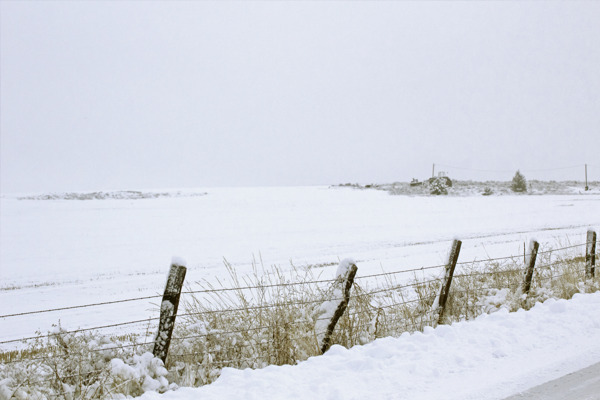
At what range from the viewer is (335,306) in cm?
602

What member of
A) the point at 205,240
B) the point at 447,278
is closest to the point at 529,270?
the point at 447,278

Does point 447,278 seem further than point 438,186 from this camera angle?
No

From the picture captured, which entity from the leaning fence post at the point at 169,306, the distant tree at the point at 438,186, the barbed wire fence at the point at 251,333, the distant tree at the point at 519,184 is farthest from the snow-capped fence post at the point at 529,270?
the distant tree at the point at 519,184

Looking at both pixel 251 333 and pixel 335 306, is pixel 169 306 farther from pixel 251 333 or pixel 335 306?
pixel 335 306

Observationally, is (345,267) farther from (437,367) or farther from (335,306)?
(437,367)

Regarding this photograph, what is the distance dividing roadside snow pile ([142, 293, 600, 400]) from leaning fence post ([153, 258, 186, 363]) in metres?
0.62

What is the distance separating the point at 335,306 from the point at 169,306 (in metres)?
2.10

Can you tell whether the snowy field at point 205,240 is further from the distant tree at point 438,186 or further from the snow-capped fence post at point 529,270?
the distant tree at point 438,186

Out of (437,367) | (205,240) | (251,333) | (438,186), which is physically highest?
(438,186)

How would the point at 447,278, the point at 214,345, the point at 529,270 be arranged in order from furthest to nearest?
the point at 529,270 → the point at 447,278 → the point at 214,345

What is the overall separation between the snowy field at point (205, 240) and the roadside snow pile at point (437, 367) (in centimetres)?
324

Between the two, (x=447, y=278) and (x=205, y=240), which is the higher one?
(x=447, y=278)

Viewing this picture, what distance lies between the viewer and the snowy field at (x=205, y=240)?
515 inches

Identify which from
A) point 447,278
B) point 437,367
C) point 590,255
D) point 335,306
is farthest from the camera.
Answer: point 590,255
